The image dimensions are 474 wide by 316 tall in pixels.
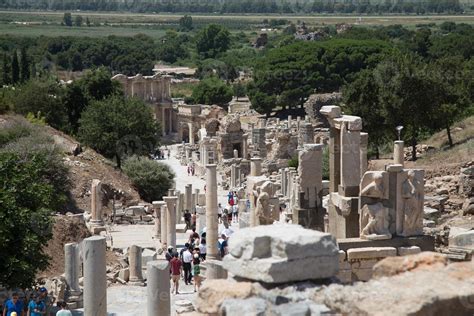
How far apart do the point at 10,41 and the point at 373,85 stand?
115925 mm

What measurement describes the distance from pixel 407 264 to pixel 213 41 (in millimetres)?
158502

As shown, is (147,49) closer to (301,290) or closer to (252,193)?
(252,193)

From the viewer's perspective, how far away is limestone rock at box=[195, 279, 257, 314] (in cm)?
970

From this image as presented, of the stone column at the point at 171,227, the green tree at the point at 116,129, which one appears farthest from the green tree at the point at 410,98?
the stone column at the point at 171,227

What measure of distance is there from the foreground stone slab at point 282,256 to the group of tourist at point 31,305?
786 centimetres

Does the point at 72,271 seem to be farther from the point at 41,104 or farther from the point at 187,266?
the point at 41,104

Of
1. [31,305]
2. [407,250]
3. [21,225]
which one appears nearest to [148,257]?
[21,225]

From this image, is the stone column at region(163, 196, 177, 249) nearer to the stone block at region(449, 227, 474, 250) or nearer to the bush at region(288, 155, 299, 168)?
the stone block at region(449, 227, 474, 250)

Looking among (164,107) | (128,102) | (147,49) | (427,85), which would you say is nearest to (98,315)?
(427,85)

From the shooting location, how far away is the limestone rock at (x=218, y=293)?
970cm

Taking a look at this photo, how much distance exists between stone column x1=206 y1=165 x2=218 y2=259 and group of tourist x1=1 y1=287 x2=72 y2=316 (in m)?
5.99

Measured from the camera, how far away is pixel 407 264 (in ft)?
34.2

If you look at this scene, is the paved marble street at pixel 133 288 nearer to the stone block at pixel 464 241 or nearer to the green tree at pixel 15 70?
→ the stone block at pixel 464 241

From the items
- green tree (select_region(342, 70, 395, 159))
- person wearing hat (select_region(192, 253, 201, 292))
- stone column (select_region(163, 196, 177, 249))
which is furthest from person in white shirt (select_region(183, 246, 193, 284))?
green tree (select_region(342, 70, 395, 159))
